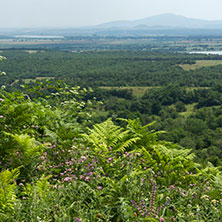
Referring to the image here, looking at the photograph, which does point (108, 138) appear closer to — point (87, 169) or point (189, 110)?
point (87, 169)

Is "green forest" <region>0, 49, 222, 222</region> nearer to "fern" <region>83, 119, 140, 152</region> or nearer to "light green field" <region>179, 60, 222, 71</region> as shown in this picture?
"fern" <region>83, 119, 140, 152</region>

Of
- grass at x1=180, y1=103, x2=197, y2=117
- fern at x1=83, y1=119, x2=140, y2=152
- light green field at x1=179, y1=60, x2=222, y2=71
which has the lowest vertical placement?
grass at x1=180, y1=103, x2=197, y2=117

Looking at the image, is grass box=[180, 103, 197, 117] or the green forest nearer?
the green forest

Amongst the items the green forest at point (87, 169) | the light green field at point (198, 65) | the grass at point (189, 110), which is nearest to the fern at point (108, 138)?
the green forest at point (87, 169)

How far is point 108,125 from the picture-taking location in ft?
22.6

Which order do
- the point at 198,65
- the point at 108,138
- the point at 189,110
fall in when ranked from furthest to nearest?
the point at 198,65 → the point at 189,110 → the point at 108,138

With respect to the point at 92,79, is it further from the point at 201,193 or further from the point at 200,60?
the point at 201,193

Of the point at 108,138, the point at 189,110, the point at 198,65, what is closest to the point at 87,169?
the point at 108,138

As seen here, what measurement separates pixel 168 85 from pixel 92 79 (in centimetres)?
3302

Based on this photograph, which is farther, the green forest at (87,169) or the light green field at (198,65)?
the light green field at (198,65)

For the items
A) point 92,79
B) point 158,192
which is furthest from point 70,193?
point 92,79

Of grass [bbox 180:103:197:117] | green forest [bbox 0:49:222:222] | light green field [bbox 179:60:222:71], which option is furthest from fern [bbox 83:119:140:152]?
light green field [bbox 179:60:222:71]

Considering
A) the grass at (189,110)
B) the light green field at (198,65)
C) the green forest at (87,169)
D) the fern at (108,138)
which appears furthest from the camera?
the light green field at (198,65)

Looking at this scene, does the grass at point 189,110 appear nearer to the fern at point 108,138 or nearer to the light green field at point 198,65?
the light green field at point 198,65
